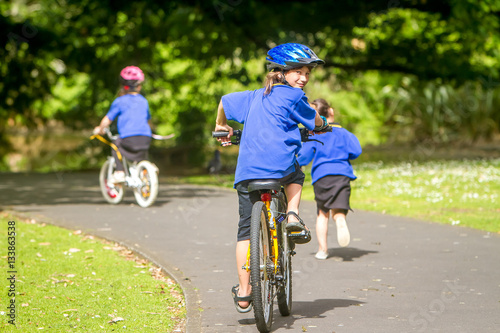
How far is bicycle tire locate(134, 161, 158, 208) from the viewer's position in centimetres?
1127

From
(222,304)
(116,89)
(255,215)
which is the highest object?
(116,89)

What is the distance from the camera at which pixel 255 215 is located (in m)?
4.79

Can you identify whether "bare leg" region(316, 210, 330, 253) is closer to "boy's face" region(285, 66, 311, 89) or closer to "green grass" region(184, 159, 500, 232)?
"green grass" region(184, 159, 500, 232)

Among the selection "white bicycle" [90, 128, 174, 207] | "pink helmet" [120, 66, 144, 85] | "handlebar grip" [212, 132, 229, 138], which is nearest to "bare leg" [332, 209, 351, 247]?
"handlebar grip" [212, 132, 229, 138]

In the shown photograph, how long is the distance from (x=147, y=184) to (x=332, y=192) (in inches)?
174

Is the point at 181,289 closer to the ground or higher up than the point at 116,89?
closer to the ground

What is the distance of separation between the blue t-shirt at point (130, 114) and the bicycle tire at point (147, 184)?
49 centimetres

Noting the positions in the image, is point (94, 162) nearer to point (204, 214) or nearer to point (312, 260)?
point (204, 214)

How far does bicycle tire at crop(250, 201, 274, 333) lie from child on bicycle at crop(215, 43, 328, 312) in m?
0.14

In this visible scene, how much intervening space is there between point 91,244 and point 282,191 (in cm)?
371

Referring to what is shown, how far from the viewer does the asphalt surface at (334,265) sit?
5336mm

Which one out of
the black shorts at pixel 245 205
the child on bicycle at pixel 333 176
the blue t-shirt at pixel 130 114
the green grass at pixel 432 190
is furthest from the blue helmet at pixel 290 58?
the blue t-shirt at pixel 130 114

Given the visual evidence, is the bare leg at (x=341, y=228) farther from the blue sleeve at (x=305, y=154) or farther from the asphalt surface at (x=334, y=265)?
the blue sleeve at (x=305, y=154)

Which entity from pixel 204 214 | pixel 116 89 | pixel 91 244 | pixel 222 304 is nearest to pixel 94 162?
pixel 116 89
